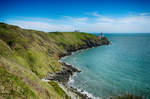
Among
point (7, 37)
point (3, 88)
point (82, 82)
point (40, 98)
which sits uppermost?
point (7, 37)

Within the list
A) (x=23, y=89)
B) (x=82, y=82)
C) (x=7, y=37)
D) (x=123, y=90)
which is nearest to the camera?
(x=23, y=89)

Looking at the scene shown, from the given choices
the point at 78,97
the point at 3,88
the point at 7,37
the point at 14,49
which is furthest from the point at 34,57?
the point at 3,88

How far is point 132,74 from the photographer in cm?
5112

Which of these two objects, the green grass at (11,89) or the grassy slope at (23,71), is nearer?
the green grass at (11,89)

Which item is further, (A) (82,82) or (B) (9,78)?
(A) (82,82)

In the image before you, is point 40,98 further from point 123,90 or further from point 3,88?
point 123,90

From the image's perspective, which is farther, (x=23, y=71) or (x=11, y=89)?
(x=23, y=71)

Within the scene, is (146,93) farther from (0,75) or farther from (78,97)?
(0,75)

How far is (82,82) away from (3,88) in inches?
1277

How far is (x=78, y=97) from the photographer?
106ft

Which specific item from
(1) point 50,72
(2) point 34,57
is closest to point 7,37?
(2) point 34,57

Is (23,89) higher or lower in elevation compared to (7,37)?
lower

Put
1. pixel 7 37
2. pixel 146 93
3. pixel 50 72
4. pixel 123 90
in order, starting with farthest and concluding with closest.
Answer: pixel 7 37 < pixel 50 72 < pixel 123 90 < pixel 146 93

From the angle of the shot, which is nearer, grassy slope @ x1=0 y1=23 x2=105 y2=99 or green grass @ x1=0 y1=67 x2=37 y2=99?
green grass @ x1=0 y1=67 x2=37 y2=99
